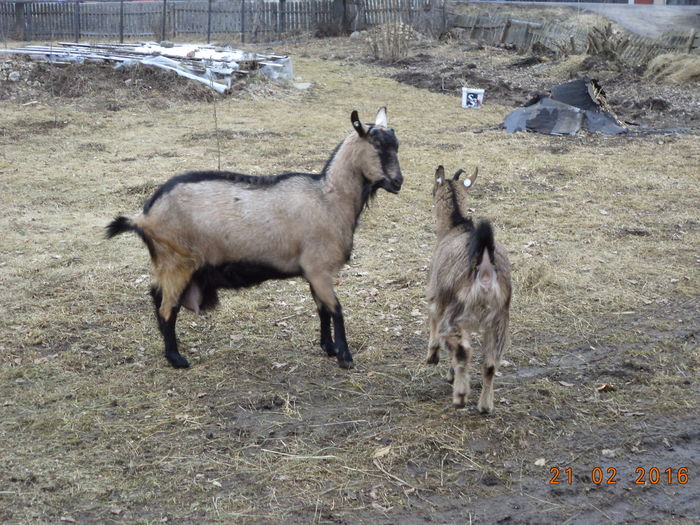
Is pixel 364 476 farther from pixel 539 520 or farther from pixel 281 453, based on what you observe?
pixel 539 520

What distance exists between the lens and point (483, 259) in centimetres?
459

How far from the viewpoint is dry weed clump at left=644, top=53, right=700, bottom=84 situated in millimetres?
17766

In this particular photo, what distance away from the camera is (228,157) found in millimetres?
11984

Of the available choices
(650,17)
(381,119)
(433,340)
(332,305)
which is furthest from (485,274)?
(650,17)

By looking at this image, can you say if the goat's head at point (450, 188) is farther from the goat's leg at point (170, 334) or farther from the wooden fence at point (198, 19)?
the wooden fence at point (198, 19)

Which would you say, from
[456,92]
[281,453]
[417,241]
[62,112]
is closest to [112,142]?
[62,112]

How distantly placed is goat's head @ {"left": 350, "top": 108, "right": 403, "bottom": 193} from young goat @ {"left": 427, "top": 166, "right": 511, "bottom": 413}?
2.93ft

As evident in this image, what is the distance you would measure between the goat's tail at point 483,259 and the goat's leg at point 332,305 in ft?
4.28

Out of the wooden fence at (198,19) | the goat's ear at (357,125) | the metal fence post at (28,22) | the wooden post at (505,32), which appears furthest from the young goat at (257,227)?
the metal fence post at (28,22)

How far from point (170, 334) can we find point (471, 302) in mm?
2387

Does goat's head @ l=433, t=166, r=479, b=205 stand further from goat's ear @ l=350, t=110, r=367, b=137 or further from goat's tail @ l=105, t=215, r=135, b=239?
goat's tail @ l=105, t=215, r=135, b=239

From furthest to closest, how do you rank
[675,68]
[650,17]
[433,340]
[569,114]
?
[650,17] → [675,68] → [569,114] → [433,340]

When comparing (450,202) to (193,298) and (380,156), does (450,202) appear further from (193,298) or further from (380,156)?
(193,298)

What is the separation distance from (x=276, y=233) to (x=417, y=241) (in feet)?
10.8
